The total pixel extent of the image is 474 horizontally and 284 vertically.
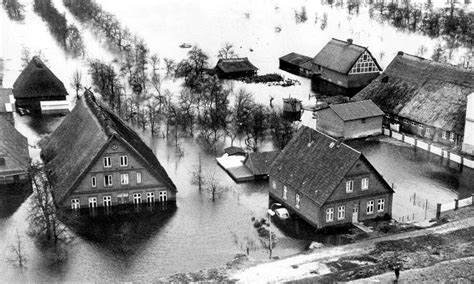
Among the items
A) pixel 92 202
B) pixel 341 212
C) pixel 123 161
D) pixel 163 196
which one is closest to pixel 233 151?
pixel 163 196

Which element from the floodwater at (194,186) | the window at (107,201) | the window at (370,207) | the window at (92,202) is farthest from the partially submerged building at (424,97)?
the window at (92,202)

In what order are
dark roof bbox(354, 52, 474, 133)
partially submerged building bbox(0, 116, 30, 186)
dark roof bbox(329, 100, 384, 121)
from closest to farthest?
partially submerged building bbox(0, 116, 30, 186)
dark roof bbox(354, 52, 474, 133)
dark roof bbox(329, 100, 384, 121)

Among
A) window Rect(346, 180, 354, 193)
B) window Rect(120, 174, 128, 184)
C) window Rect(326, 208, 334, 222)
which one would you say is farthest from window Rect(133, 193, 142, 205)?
window Rect(346, 180, 354, 193)

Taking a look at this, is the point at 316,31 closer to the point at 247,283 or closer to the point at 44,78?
the point at 44,78

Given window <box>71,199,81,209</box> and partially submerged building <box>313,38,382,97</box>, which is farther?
partially submerged building <box>313,38,382,97</box>

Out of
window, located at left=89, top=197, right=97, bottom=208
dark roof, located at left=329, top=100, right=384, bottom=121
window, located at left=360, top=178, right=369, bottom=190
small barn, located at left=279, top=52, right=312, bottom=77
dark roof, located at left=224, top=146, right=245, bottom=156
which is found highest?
window, located at left=360, top=178, right=369, bottom=190

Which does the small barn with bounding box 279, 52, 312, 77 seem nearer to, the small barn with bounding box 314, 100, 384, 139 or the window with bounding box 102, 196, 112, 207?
the small barn with bounding box 314, 100, 384, 139

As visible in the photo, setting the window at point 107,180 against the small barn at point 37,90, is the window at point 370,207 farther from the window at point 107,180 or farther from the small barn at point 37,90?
the small barn at point 37,90

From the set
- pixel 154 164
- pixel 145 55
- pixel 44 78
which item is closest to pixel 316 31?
pixel 145 55
